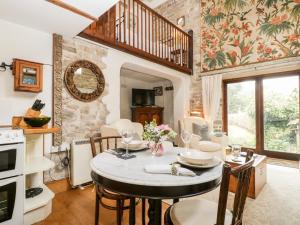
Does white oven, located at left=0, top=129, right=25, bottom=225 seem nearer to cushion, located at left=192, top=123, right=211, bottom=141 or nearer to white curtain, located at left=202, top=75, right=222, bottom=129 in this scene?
cushion, located at left=192, top=123, right=211, bottom=141

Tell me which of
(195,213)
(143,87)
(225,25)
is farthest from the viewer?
(143,87)

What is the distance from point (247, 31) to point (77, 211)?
5.18 metres

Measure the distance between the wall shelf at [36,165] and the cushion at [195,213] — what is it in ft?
4.87

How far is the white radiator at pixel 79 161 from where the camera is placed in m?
2.53

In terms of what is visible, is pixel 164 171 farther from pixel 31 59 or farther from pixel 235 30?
pixel 235 30

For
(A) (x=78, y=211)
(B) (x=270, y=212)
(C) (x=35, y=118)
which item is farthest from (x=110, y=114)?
(B) (x=270, y=212)

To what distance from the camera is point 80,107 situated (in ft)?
9.32

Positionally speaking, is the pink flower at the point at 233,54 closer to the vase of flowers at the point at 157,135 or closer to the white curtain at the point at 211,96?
the white curtain at the point at 211,96

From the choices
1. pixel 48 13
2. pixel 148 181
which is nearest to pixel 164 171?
pixel 148 181

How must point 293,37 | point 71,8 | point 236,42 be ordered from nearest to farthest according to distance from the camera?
1. point 71,8
2. point 293,37
3. point 236,42

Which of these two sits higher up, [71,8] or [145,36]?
[145,36]

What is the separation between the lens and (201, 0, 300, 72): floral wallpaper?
3855 mm

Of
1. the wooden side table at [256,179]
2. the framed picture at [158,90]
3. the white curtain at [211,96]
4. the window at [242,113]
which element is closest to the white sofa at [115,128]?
the wooden side table at [256,179]

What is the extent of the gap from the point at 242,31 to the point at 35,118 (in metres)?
4.95
